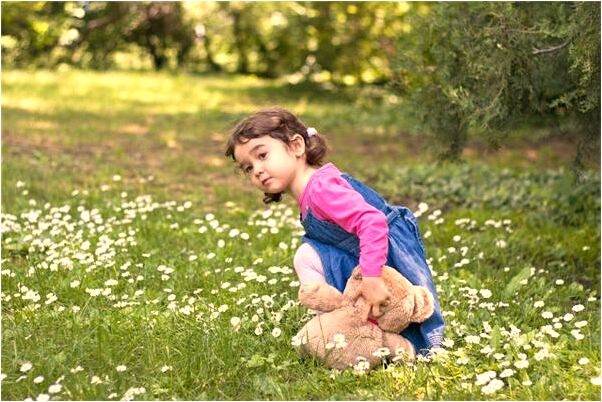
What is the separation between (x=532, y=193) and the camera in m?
7.43

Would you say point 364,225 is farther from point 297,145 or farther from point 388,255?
point 297,145

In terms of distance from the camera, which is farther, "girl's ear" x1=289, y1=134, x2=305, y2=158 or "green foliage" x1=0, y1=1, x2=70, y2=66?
"green foliage" x1=0, y1=1, x2=70, y2=66

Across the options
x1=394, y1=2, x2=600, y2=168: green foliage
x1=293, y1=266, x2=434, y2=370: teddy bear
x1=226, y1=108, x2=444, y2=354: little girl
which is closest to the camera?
x1=293, y1=266, x2=434, y2=370: teddy bear

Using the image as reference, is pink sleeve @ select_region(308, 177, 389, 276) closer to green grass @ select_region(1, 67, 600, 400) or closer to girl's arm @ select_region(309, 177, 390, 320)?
girl's arm @ select_region(309, 177, 390, 320)

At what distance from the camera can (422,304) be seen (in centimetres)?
392

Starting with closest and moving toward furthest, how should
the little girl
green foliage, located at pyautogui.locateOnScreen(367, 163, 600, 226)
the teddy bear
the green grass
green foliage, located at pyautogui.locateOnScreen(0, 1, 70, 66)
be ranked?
the green grass
the teddy bear
the little girl
green foliage, located at pyautogui.locateOnScreen(367, 163, 600, 226)
green foliage, located at pyautogui.locateOnScreen(0, 1, 70, 66)

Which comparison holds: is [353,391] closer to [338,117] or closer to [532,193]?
[532,193]

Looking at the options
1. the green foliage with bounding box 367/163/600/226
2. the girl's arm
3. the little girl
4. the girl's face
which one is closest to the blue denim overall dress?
the little girl

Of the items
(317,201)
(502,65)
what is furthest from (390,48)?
(317,201)

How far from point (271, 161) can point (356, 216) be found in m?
0.52

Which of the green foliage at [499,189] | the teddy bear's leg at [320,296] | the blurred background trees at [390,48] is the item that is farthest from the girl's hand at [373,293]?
the green foliage at [499,189]

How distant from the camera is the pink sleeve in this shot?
3.70 metres

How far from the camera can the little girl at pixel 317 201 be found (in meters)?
3.94

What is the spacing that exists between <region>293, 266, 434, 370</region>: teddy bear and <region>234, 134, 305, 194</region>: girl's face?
0.50m
